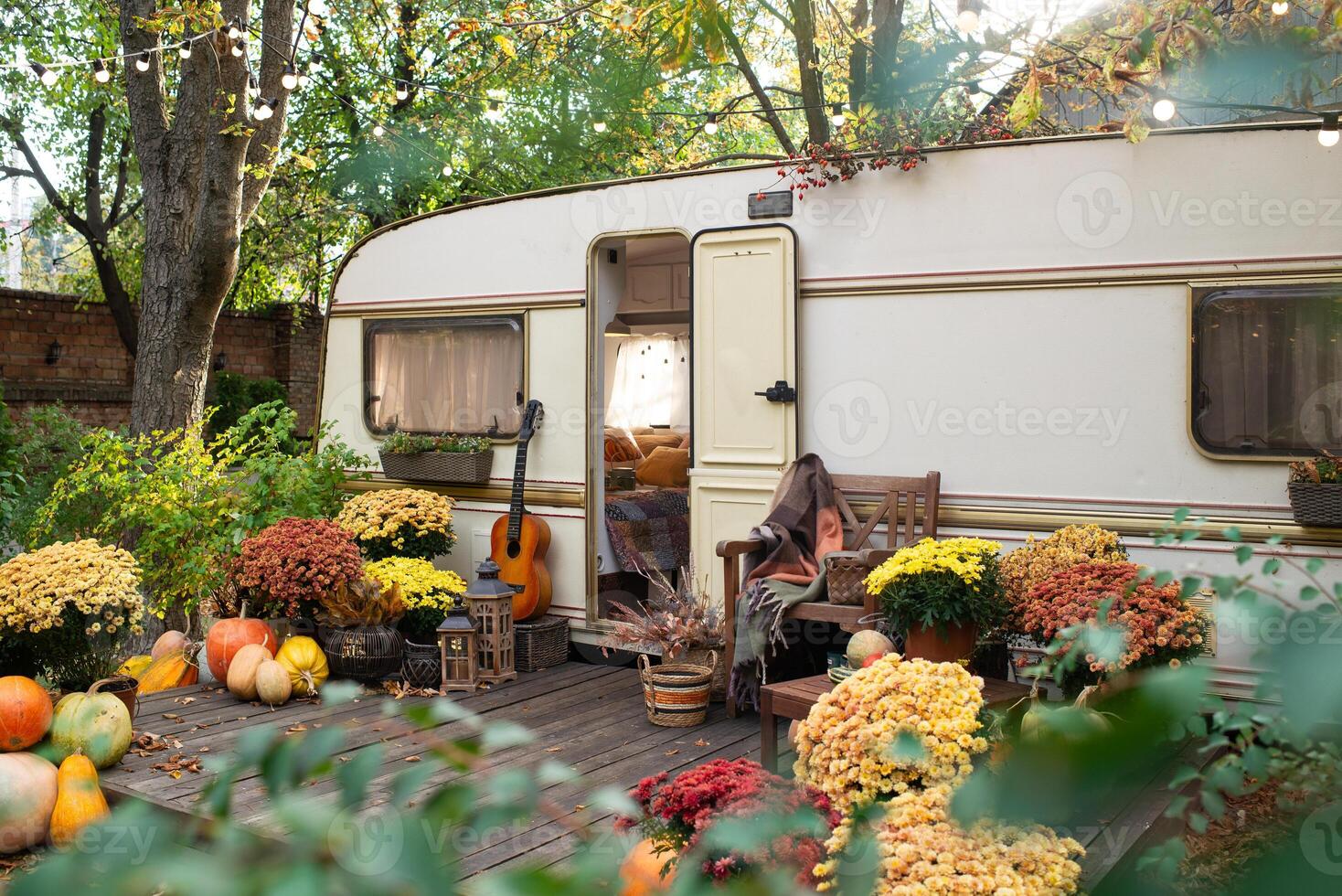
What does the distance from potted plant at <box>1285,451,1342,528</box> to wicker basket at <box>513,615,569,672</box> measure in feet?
12.3

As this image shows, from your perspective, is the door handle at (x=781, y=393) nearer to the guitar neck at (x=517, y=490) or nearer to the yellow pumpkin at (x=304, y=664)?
the guitar neck at (x=517, y=490)

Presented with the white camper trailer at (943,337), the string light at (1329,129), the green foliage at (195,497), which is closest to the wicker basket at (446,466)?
the white camper trailer at (943,337)

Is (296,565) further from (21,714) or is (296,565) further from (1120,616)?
(1120,616)

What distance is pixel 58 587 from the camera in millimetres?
5152

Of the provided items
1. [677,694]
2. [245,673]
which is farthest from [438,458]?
[677,694]

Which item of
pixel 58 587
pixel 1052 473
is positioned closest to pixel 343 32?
pixel 58 587

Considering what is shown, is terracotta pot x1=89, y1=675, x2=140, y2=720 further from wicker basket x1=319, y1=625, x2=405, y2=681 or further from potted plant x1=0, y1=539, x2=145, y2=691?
wicker basket x1=319, y1=625, x2=405, y2=681

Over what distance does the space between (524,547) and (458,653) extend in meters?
0.87

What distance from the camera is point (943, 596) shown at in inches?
171

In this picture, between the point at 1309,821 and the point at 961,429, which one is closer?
the point at 1309,821

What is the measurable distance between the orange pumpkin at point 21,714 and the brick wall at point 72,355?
25.9ft

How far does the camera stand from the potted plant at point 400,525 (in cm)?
680

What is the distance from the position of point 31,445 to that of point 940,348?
22.8 ft

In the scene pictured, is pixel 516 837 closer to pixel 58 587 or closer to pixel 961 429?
pixel 58 587
